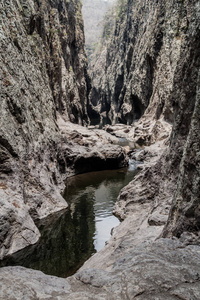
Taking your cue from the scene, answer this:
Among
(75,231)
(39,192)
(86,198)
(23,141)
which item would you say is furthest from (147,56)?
(75,231)

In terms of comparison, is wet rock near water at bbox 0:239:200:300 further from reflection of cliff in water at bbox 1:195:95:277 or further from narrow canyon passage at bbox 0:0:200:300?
reflection of cliff in water at bbox 1:195:95:277

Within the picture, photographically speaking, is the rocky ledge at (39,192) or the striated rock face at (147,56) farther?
the striated rock face at (147,56)

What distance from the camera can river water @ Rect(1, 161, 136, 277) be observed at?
8.67m

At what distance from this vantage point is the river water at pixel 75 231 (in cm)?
867

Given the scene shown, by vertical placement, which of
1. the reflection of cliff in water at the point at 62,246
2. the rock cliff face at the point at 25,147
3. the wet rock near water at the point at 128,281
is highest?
the rock cliff face at the point at 25,147

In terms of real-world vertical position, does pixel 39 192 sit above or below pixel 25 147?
below

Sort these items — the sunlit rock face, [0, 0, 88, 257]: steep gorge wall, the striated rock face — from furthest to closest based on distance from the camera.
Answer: the sunlit rock face
the striated rock face
[0, 0, 88, 257]: steep gorge wall

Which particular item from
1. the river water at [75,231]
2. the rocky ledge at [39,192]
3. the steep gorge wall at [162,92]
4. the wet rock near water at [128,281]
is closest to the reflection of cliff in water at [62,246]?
the river water at [75,231]

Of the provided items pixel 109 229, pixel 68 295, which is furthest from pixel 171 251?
pixel 109 229

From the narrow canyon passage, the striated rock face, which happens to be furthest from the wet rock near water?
the striated rock face

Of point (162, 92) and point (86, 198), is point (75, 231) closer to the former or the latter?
point (86, 198)

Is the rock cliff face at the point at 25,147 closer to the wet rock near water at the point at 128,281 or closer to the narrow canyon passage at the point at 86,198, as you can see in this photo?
the narrow canyon passage at the point at 86,198

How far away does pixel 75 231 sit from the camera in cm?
1145

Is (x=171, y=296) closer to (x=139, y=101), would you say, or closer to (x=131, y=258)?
(x=131, y=258)
